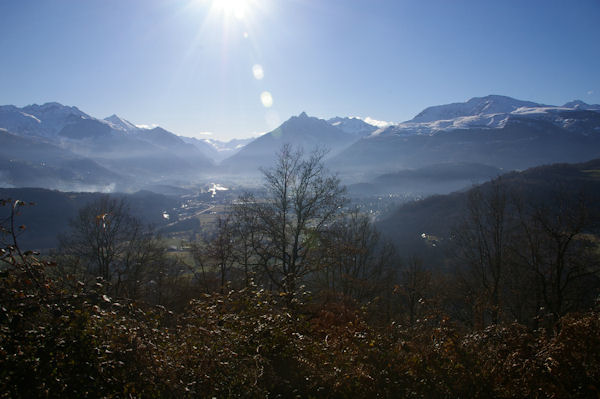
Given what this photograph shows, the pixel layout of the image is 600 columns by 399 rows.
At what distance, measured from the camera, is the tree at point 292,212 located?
→ 1393cm

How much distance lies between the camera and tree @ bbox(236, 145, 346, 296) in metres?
13.9

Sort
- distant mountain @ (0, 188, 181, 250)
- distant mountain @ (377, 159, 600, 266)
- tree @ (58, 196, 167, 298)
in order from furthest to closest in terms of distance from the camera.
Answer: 1. distant mountain @ (0, 188, 181, 250)
2. distant mountain @ (377, 159, 600, 266)
3. tree @ (58, 196, 167, 298)

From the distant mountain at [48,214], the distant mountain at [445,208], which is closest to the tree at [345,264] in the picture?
the distant mountain at [445,208]

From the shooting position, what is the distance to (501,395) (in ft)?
17.6

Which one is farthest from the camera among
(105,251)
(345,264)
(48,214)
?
(48,214)

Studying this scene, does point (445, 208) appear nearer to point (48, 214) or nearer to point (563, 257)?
point (563, 257)

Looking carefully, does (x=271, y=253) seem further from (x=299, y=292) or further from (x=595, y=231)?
(x=595, y=231)

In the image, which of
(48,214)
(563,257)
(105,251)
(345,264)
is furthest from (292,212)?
(48,214)

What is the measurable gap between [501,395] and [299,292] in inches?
207

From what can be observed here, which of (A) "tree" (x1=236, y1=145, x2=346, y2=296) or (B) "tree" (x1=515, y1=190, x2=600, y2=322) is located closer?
(B) "tree" (x1=515, y1=190, x2=600, y2=322)

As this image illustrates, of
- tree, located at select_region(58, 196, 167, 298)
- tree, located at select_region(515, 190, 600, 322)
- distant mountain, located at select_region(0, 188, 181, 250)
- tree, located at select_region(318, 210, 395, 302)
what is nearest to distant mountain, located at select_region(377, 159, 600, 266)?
tree, located at select_region(318, 210, 395, 302)

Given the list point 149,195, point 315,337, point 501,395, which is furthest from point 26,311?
point 149,195

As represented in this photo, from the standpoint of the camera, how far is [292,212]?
587 inches

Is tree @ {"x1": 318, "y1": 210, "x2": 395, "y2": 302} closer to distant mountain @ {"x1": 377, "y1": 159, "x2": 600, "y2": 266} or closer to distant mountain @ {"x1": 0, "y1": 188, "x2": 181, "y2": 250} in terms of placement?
distant mountain @ {"x1": 377, "y1": 159, "x2": 600, "y2": 266}
